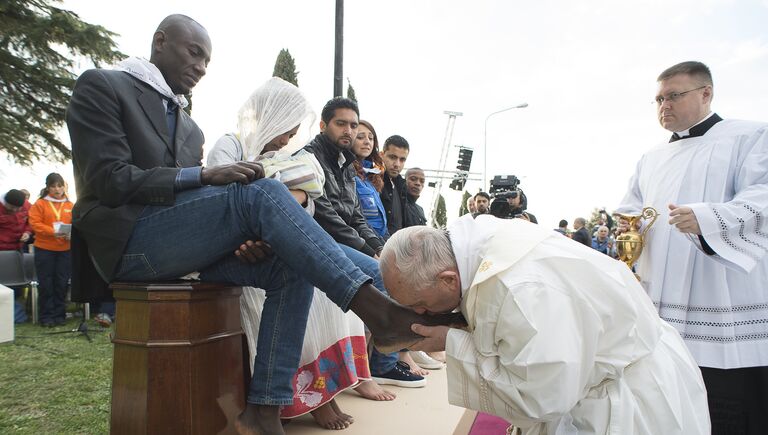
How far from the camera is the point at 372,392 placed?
3.18 meters

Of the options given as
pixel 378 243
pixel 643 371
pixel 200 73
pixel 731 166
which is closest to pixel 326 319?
pixel 378 243

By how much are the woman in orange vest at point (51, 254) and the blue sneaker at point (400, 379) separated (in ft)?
14.5

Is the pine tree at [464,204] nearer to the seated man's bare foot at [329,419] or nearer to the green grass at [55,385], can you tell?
the green grass at [55,385]

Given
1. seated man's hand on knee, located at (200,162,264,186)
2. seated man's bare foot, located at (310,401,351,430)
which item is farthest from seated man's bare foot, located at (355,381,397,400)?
seated man's hand on knee, located at (200,162,264,186)

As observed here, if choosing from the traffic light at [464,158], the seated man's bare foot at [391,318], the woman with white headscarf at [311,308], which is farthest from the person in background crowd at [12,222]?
the traffic light at [464,158]

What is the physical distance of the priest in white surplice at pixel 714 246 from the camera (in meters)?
2.59

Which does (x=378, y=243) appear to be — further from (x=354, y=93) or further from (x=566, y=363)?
(x=354, y=93)

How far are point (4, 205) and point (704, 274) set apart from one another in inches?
307

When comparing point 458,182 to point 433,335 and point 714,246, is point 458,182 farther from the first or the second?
point 433,335

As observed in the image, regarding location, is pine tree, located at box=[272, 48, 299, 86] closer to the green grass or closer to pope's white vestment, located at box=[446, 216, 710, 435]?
the green grass

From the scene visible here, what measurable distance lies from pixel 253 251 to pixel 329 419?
109 cm

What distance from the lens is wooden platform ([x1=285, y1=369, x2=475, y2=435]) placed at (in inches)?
102

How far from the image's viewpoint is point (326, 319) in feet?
8.95

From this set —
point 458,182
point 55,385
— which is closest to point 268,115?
point 55,385
